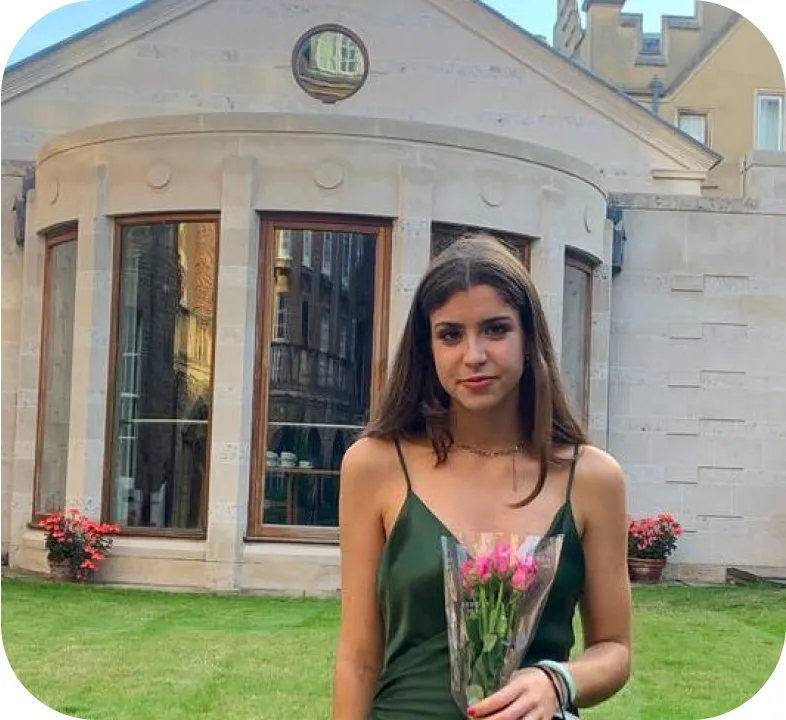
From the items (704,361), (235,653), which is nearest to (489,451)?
(235,653)

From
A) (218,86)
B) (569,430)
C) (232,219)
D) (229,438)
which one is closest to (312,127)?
(232,219)

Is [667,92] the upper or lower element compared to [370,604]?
upper

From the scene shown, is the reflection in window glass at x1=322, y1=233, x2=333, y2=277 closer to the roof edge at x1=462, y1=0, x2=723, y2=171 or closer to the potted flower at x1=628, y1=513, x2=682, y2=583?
the potted flower at x1=628, y1=513, x2=682, y2=583

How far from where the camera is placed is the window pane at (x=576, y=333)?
11922 millimetres

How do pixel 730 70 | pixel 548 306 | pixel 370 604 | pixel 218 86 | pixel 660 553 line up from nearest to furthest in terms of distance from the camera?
pixel 370 604 < pixel 548 306 < pixel 660 553 < pixel 218 86 < pixel 730 70

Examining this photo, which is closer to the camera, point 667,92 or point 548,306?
point 548,306

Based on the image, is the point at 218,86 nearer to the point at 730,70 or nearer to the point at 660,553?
the point at 660,553

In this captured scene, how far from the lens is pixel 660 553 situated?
12.1m

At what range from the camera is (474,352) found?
6.40ft

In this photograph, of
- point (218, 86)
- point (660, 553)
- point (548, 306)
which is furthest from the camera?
point (218, 86)

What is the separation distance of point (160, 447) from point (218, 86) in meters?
5.89

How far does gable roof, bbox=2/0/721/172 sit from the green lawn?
6.81 meters

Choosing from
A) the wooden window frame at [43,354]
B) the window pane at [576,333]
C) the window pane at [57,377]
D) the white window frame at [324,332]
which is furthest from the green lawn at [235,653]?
the window pane at [576,333]

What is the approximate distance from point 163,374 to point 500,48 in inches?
274
